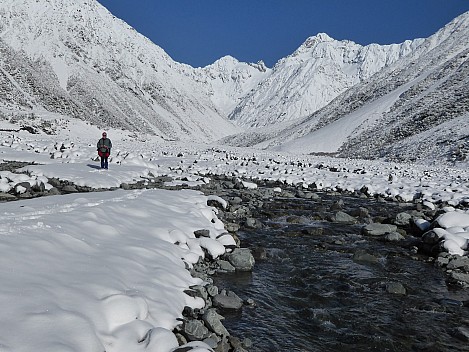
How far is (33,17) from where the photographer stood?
16850 cm

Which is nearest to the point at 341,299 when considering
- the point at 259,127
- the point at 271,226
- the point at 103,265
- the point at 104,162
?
the point at 103,265

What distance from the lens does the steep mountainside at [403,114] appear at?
51188mm

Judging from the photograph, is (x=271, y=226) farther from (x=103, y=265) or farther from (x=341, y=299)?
(x=103, y=265)

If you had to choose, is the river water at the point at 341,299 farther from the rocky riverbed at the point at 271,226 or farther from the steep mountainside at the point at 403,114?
the steep mountainside at the point at 403,114

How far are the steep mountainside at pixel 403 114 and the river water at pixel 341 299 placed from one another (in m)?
37.3

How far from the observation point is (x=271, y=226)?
546 inches

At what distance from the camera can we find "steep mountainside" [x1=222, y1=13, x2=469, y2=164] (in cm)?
5119

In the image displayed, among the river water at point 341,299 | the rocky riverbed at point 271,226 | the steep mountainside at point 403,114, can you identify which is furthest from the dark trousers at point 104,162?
the steep mountainside at point 403,114

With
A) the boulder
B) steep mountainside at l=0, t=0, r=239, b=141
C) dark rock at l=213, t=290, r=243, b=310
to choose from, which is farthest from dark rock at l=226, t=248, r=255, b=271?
steep mountainside at l=0, t=0, r=239, b=141

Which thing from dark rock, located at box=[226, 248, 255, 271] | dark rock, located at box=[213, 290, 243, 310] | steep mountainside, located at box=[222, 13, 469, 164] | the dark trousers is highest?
steep mountainside, located at box=[222, 13, 469, 164]

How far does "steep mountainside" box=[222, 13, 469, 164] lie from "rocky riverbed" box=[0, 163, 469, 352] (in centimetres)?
3148

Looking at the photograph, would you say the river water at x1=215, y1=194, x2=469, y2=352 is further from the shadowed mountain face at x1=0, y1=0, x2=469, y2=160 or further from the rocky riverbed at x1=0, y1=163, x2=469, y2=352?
the shadowed mountain face at x1=0, y1=0, x2=469, y2=160

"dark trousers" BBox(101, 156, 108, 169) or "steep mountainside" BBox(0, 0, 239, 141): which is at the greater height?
"steep mountainside" BBox(0, 0, 239, 141)

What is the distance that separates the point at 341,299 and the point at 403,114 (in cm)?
7228
